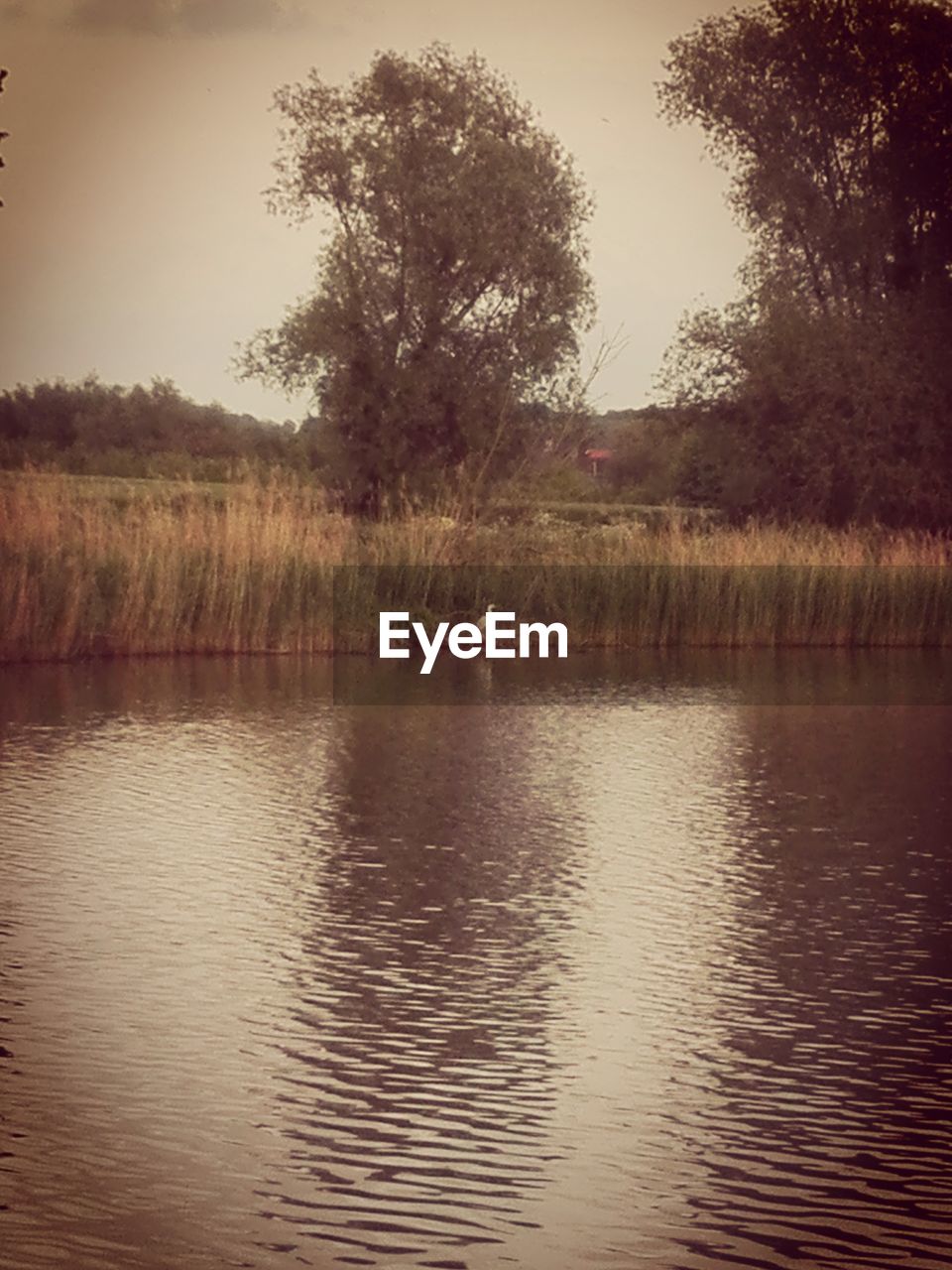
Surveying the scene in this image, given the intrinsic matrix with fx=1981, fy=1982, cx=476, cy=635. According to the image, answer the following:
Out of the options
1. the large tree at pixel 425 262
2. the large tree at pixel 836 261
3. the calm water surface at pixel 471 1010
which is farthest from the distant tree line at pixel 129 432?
the calm water surface at pixel 471 1010

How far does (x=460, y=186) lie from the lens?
27297mm

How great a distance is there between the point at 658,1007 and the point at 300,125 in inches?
952

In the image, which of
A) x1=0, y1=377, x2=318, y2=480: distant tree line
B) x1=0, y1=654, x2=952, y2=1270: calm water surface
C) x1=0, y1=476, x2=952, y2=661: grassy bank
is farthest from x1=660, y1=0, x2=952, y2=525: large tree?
x1=0, y1=654, x2=952, y2=1270: calm water surface

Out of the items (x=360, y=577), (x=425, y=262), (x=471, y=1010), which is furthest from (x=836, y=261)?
(x=471, y=1010)

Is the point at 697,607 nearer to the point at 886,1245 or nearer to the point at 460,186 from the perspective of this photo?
the point at 460,186

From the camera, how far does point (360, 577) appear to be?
55.5 ft

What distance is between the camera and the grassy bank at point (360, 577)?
15.5 m

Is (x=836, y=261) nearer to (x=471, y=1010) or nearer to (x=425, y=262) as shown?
(x=425, y=262)

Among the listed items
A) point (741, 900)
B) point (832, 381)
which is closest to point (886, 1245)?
point (741, 900)

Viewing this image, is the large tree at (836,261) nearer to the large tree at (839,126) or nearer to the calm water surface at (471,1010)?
the large tree at (839,126)

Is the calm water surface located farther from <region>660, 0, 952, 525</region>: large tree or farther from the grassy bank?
<region>660, 0, 952, 525</region>: large tree

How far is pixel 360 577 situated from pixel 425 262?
1185 centimetres

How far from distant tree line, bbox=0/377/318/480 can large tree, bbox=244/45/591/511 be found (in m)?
3.79

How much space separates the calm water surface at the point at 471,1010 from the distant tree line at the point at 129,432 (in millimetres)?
23047
